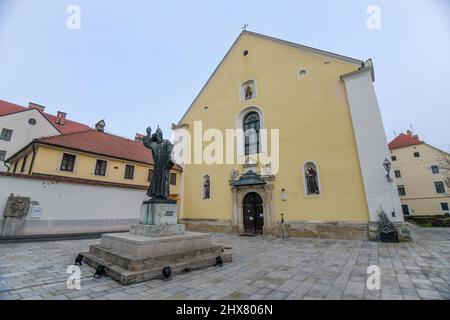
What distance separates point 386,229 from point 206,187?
10799mm

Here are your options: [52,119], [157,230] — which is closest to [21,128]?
[52,119]

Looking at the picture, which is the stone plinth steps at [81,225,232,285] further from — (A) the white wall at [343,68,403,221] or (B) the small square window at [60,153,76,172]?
(B) the small square window at [60,153,76,172]

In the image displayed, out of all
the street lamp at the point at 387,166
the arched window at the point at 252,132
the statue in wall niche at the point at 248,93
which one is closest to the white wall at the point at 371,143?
the street lamp at the point at 387,166

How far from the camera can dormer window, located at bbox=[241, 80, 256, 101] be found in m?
14.8

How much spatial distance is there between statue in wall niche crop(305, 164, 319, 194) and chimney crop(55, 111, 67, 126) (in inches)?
1122

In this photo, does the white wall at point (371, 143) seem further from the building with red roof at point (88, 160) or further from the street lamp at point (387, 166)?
the building with red roof at point (88, 160)

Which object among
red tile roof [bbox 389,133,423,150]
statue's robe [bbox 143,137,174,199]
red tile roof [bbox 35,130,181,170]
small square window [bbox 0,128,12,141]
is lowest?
statue's robe [bbox 143,137,174,199]

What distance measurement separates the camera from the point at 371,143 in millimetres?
9992

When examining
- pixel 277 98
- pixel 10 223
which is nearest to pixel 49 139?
pixel 10 223

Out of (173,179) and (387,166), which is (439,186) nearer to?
(387,166)

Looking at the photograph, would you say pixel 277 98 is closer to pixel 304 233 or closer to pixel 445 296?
pixel 304 233

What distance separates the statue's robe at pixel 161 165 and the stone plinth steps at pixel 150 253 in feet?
3.98

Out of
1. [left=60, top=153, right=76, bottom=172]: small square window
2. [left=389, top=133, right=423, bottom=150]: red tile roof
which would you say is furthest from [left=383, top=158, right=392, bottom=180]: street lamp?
[left=389, top=133, right=423, bottom=150]: red tile roof

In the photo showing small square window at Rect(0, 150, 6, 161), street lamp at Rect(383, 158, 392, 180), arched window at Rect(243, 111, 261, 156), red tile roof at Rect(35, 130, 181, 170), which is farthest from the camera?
small square window at Rect(0, 150, 6, 161)
